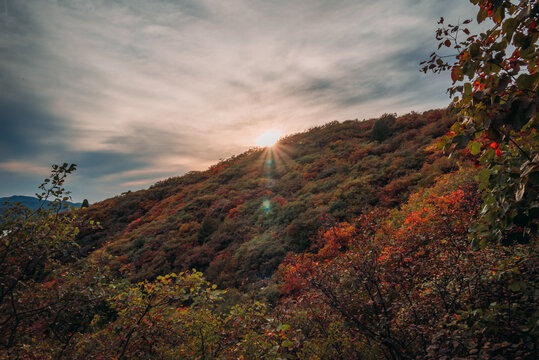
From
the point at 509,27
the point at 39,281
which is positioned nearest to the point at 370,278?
the point at 509,27

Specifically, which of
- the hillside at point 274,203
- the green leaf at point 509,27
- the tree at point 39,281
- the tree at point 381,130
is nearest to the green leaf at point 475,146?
the green leaf at point 509,27

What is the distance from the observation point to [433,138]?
1570 cm

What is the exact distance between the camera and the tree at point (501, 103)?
1848 millimetres

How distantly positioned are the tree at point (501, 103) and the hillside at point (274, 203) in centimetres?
393

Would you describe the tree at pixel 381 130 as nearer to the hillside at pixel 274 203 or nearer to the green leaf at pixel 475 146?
the hillside at pixel 274 203

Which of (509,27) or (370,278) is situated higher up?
(509,27)

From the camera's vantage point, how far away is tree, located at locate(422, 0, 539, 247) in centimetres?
185

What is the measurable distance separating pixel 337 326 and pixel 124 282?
12.0 ft

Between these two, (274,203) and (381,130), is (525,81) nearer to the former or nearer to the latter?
(274,203)

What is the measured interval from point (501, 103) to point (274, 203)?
45.1 feet

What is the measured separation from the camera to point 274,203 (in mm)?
15484

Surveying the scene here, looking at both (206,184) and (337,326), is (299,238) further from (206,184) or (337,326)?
(206,184)

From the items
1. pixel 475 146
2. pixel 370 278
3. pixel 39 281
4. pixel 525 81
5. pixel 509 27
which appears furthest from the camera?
pixel 370 278

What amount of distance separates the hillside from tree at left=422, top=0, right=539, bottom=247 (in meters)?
3.93
